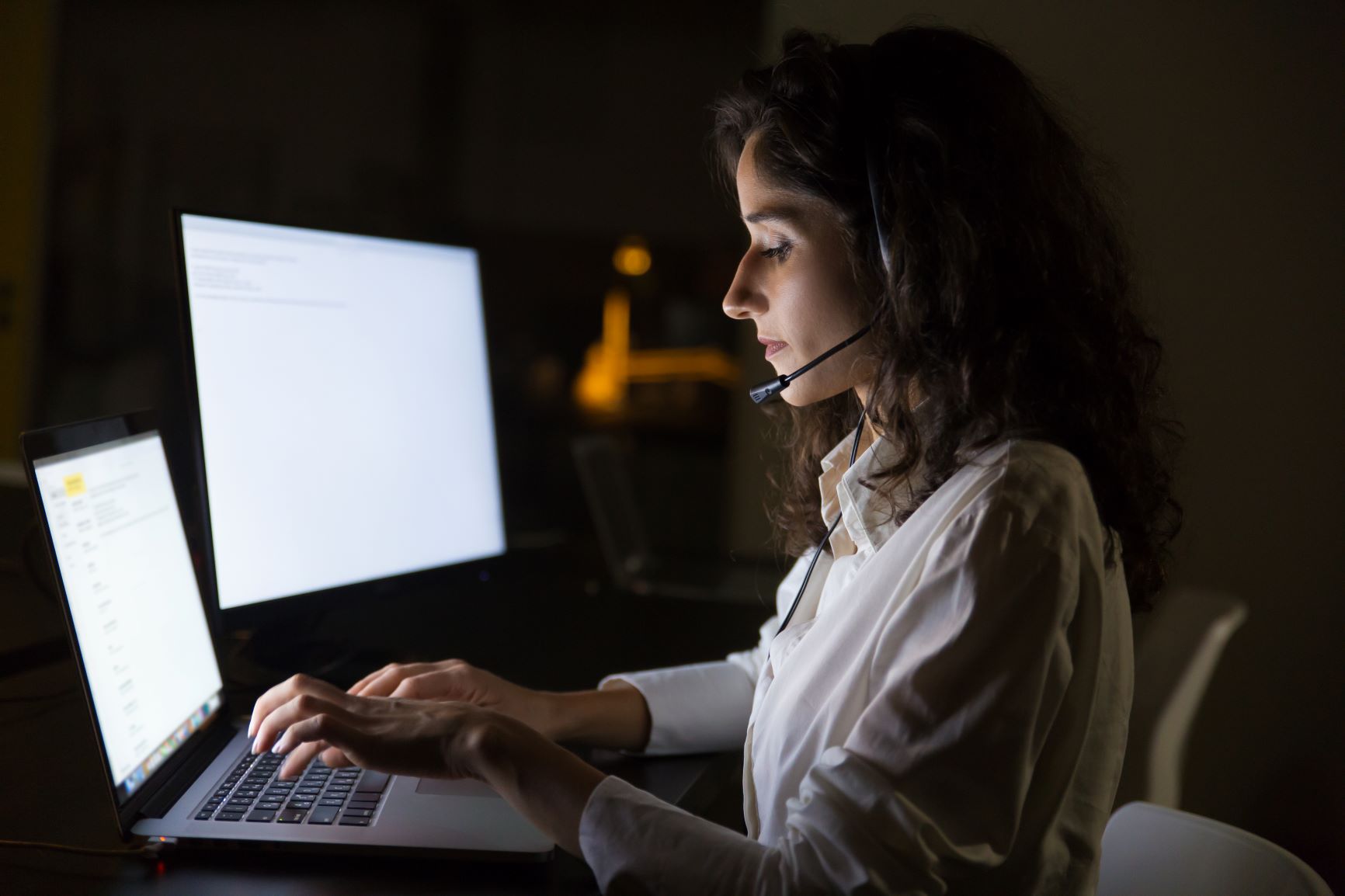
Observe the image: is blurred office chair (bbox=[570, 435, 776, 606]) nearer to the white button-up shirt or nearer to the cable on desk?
the white button-up shirt

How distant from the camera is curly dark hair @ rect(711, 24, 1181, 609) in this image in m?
0.81

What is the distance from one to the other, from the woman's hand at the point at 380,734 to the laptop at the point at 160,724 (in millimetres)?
48

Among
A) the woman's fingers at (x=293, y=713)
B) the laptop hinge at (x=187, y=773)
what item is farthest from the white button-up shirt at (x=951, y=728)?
the laptop hinge at (x=187, y=773)

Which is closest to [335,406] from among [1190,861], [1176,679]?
[1190,861]

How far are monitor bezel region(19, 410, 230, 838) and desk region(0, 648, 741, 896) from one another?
0.03m

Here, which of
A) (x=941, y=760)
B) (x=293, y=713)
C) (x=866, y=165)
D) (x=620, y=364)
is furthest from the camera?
(x=620, y=364)

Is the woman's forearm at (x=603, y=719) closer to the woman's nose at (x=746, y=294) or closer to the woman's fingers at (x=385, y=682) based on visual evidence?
the woman's fingers at (x=385, y=682)

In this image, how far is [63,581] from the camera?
73 centimetres

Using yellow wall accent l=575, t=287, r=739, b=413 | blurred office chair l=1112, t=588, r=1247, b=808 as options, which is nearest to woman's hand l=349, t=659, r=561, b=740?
blurred office chair l=1112, t=588, r=1247, b=808

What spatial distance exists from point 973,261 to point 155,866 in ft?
2.44

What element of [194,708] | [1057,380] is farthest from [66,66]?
[1057,380]

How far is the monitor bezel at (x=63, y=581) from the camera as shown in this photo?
2.38ft

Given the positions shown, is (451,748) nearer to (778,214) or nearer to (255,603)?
(255,603)

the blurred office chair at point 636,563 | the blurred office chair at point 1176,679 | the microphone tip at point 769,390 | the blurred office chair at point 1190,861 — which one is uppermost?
the microphone tip at point 769,390
